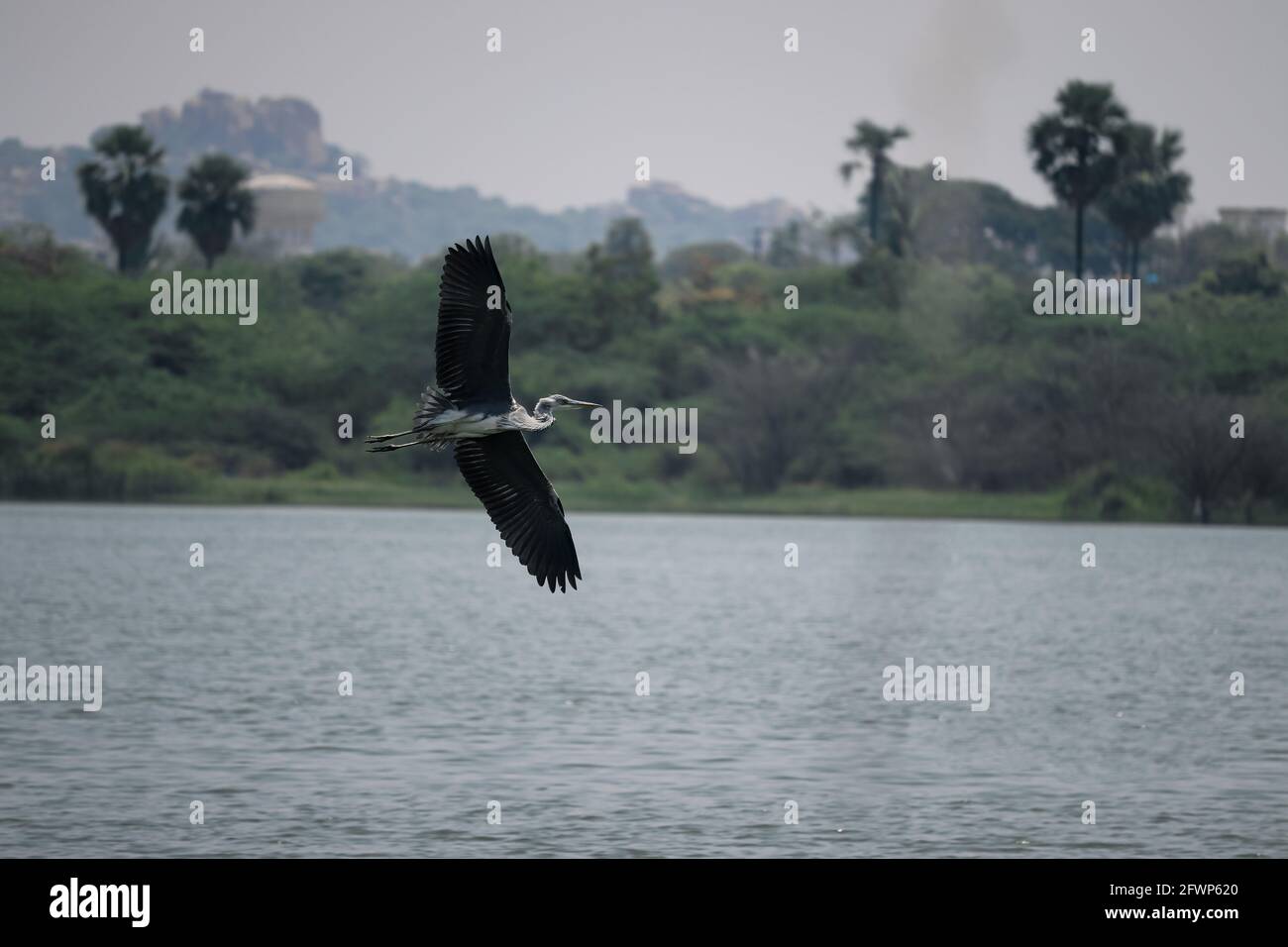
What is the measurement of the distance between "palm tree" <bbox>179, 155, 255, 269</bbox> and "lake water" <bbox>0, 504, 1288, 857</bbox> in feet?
145

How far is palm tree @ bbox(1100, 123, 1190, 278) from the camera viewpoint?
102125mm

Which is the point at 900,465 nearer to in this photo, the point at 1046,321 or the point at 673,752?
the point at 1046,321

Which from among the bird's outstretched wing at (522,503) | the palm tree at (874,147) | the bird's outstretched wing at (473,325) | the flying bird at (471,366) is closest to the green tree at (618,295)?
the palm tree at (874,147)

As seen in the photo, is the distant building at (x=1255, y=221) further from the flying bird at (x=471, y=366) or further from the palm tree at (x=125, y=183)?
the flying bird at (x=471, y=366)

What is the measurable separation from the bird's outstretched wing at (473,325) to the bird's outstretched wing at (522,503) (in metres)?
1.32

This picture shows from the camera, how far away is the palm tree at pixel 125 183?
10469 cm

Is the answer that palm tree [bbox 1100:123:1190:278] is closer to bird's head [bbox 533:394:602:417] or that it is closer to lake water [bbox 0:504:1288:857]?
lake water [bbox 0:504:1288:857]

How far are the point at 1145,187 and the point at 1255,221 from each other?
43.0m

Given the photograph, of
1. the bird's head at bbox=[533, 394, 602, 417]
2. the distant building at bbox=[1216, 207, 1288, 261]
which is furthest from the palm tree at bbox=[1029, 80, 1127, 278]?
the bird's head at bbox=[533, 394, 602, 417]

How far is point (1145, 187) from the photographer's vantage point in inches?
4013

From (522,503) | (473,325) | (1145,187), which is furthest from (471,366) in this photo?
(1145,187)

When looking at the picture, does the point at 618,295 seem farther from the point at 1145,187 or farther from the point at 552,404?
the point at 552,404
